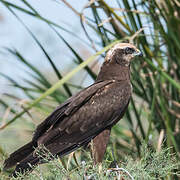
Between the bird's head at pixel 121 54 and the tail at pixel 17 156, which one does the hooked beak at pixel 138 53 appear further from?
the tail at pixel 17 156

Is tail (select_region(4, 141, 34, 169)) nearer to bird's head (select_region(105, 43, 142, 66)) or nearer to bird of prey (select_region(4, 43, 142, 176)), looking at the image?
bird of prey (select_region(4, 43, 142, 176))

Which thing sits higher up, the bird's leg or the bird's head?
the bird's head

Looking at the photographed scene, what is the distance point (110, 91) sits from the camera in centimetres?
365

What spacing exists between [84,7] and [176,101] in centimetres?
125

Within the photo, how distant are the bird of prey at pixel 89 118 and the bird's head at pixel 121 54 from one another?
0.05 ft

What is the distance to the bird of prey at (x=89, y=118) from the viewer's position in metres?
3.38

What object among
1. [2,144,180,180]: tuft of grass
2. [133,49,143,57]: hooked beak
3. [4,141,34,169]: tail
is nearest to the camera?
[2,144,180,180]: tuft of grass

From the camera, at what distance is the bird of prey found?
3.38 m

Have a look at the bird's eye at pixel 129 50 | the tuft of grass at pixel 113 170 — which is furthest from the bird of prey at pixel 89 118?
the tuft of grass at pixel 113 170

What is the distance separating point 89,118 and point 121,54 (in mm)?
661

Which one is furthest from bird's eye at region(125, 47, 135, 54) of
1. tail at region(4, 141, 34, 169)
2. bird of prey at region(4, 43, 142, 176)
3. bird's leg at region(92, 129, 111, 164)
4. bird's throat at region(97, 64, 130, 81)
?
tail at region(4, 141, 34, 169)

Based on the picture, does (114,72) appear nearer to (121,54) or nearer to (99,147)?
(121,54)

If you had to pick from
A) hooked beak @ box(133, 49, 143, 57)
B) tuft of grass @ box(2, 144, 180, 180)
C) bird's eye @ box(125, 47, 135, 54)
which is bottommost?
tuft of grass @ box(2, 144, 180, 180)

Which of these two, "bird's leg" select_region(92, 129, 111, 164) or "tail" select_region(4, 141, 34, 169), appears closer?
"tail" select_region(4, 141, 34, 169)
